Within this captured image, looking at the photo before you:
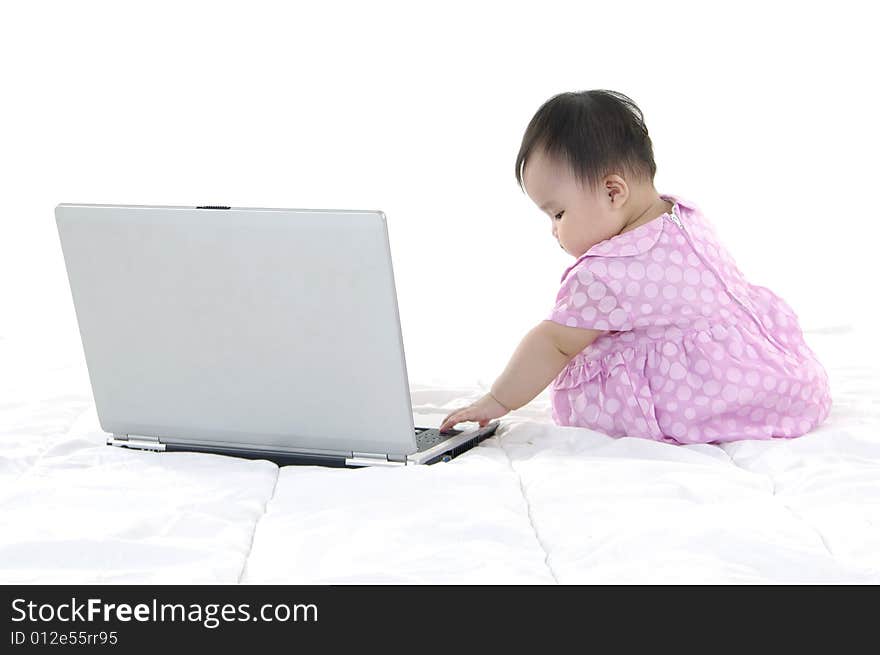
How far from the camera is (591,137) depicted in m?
1.66

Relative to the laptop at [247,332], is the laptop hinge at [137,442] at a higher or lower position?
lower

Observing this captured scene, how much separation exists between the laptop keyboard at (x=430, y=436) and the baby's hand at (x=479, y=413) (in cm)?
1

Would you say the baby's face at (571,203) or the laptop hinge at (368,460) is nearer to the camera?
the laptop hinge at (368,460)

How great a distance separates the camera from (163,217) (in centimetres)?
144

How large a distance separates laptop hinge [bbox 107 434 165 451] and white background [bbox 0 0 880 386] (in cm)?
159

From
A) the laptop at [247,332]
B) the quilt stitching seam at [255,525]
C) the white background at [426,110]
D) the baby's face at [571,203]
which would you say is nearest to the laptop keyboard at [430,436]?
the laptop at [247,332]

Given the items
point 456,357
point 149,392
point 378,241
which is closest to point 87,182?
point 456,357

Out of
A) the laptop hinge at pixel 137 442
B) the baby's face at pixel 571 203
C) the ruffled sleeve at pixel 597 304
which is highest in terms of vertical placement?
the baby's face at pixel 571 203

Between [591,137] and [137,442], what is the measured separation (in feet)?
2.57

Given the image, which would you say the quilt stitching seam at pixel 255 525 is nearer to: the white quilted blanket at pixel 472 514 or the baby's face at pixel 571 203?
the white quilted blanket at pixel 472 514

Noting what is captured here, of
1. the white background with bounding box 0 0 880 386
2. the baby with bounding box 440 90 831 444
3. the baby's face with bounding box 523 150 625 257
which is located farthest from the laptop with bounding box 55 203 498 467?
the white background with bounding box 0 0 880 386

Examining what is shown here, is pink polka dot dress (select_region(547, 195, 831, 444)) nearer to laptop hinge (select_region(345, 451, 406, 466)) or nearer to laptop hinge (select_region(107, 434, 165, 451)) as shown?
laptop hinge (select_region(345, 451, 406, 466))

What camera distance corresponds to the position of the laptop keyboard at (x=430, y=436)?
1545mm

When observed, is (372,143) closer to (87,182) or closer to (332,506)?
(87,182)
